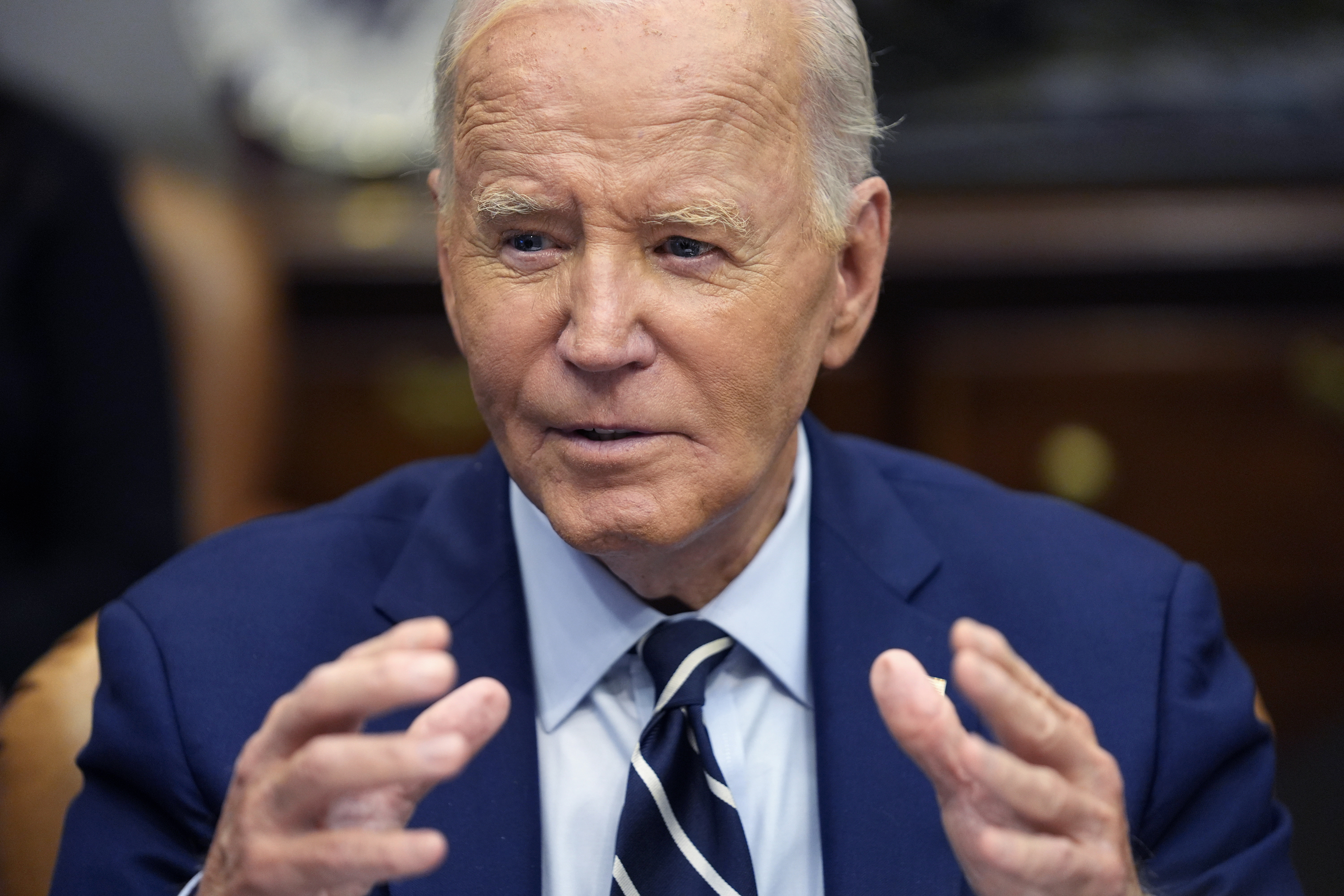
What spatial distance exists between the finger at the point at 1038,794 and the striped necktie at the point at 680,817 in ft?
1.16

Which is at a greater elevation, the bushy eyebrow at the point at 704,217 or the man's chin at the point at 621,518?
the bushy eyebrow at the point at 704,217

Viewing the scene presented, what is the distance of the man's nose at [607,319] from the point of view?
134 centimetres

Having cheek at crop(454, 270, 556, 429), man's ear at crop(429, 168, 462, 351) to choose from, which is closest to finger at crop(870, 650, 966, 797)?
cheek at crop(454, 270, 556, 429)

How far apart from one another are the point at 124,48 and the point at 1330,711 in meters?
3.53

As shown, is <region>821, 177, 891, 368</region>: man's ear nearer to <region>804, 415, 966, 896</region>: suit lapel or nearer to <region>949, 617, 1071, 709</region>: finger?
<region>804, 415, 966, 896</region>: suit lapel

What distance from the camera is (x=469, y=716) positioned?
1.07m

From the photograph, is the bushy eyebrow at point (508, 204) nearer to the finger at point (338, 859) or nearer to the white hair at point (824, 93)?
the white hair at point (824, 93)

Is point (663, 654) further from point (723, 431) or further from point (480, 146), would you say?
point (480, 146)

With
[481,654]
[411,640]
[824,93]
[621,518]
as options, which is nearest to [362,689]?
[411,640]

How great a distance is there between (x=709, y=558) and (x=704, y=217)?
423mm

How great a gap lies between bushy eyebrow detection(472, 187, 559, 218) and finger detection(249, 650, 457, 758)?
0.50 m

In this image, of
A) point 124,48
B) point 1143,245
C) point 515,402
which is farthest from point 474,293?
point 124,48

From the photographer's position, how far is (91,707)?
1601 mm

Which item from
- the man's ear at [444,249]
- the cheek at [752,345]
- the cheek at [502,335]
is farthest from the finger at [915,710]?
the man's ear at [444,249]
